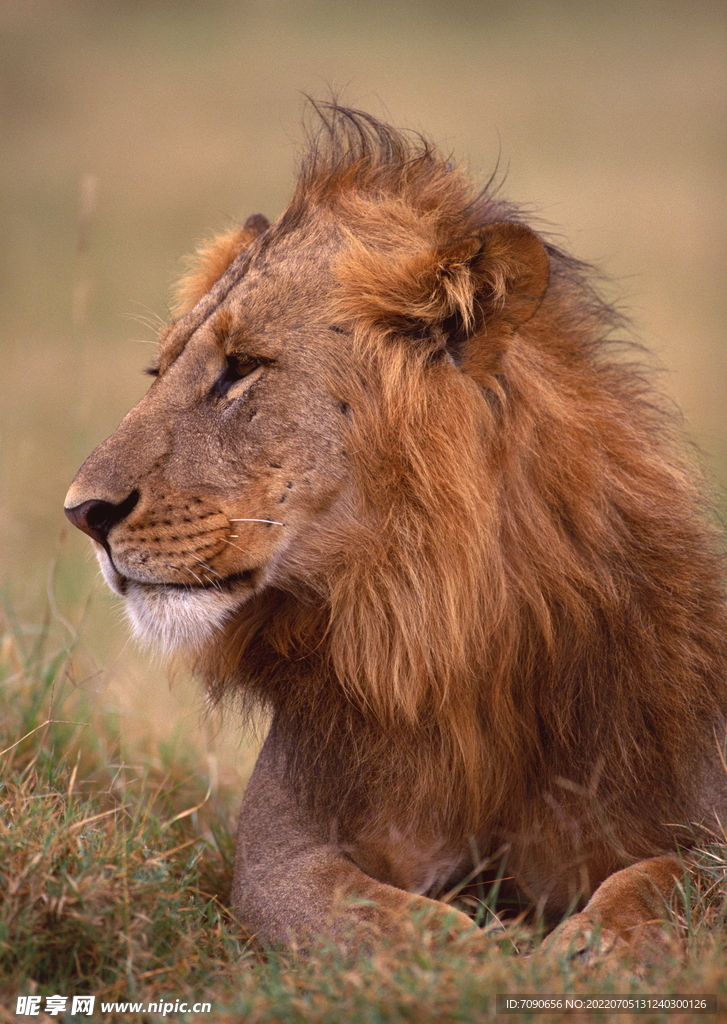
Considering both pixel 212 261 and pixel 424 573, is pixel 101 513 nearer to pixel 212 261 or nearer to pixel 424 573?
pixel 424 573

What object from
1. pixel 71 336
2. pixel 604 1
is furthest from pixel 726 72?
pixel 71 336

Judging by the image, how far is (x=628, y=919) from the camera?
270cm

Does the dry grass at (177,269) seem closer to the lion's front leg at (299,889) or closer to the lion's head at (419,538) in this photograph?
the lion's front leg at (299,889)

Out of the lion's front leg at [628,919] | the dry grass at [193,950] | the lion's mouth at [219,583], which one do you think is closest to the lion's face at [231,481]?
the lion's mouth at [219,583]

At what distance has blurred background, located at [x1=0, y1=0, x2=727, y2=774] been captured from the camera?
1112 cm

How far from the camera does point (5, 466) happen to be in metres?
8.13

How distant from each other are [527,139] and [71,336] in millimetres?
9866

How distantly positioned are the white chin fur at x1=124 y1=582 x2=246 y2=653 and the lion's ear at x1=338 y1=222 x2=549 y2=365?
0.73 metres

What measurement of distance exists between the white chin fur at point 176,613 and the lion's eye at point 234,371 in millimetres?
483

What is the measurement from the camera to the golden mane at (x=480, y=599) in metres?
2.79

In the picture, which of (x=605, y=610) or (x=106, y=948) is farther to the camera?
(x=605, y=610)

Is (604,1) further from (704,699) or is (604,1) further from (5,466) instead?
(704,699)

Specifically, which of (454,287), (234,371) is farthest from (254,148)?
(454,287)

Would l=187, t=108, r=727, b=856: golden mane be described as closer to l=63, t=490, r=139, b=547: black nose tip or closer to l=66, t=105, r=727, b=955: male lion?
l=66, t=105, r=727, b=955: male lion
